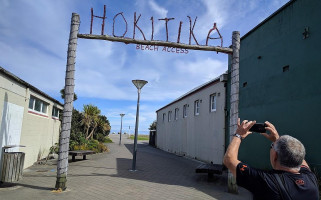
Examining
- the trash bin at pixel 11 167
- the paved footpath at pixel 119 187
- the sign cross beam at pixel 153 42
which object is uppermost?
the sign cross beam at pixel 153 42

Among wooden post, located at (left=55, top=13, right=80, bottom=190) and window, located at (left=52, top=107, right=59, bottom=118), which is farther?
window, located at (left=52, top=107, right=59, bottom=118)

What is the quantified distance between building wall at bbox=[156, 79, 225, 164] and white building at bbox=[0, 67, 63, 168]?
8802 mm

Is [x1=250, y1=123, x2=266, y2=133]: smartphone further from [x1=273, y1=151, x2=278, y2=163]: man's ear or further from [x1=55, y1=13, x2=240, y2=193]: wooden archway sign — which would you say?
[x1=55, y1=13, x2=240, y2=193]: wooden archway sign

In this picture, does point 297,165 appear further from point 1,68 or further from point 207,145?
point 207,145

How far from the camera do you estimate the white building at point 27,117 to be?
26.4 feet

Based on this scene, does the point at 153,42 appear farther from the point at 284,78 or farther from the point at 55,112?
the point at 55,112

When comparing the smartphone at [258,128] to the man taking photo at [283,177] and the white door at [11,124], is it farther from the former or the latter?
the white door at [11,124]

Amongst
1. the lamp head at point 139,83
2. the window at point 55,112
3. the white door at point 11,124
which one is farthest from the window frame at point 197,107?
the white door at point 11,124

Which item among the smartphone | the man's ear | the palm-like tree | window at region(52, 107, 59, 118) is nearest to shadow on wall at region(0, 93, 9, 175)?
window at region(52, 107, 59, 118)

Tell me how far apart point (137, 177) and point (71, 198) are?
3.41m

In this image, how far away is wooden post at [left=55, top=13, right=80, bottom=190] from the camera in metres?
7.07

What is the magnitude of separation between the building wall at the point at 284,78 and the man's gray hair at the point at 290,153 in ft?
21.2

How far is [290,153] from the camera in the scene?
1942mm

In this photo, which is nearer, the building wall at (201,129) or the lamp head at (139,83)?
the lamp head at (139,83)
